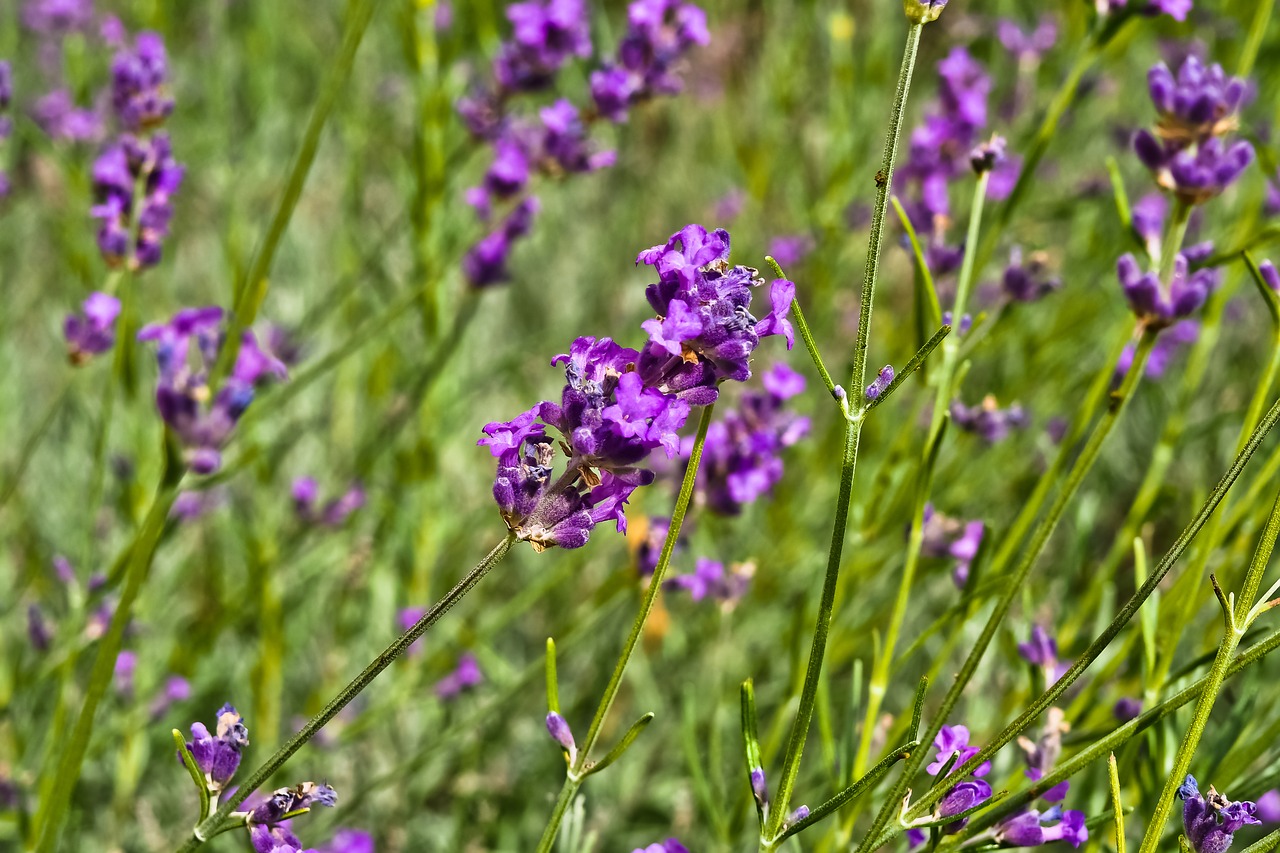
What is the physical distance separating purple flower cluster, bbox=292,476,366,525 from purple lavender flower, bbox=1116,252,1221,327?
5.12ft

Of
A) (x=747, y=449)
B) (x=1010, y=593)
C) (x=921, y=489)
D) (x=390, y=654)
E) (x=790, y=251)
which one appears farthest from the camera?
(x=790, y=251)

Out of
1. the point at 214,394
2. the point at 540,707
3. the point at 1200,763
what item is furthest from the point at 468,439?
the point at 1200,763

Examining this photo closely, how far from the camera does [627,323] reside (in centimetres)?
321

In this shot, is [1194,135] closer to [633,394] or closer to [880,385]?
[880,385]

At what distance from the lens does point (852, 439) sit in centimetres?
88

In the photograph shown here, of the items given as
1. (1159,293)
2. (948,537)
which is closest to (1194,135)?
(1159,293)

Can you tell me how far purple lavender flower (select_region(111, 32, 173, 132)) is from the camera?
166 cm

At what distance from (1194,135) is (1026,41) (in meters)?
1.93

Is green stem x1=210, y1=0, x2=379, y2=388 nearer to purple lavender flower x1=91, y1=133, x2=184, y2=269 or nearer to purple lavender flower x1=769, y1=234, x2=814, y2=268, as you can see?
purple lavender flower x1=91, y1=133, x2=184, y2=269

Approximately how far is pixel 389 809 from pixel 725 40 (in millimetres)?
3353

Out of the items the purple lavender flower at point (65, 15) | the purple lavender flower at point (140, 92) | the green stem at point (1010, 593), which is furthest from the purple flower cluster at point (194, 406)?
the purple lavender flower at point (65, 15)

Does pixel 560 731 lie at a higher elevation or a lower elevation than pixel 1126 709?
higher

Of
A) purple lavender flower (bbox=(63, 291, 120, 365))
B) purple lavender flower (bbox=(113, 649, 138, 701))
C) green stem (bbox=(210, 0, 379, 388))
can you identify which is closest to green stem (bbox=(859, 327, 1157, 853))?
green stem (bbox=(210, 0, 379, 388))

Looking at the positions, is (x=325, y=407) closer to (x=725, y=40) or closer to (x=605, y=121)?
(x=605, y=121)
